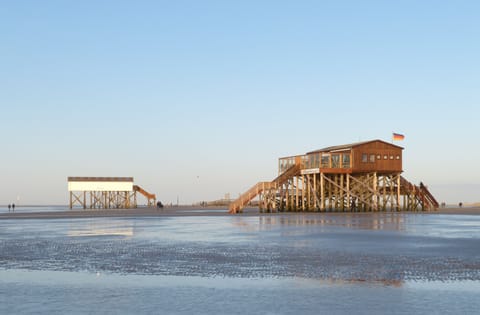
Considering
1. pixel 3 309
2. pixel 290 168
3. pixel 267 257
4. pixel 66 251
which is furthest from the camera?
pixel 290 168

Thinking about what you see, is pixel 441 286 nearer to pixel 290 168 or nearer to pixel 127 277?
pixel 127 277

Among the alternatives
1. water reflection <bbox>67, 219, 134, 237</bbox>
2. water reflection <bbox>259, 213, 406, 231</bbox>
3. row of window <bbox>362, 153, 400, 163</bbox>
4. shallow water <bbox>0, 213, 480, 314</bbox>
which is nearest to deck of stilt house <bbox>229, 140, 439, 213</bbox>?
row of window <bbox>362, 153, 400, 163</bbox>

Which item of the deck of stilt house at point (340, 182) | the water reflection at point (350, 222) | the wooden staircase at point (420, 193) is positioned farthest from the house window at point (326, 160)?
the water reflection at point (350, 222)

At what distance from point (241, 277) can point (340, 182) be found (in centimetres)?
5166

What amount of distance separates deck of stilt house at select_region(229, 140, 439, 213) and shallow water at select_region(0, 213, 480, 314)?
39218 millimetres

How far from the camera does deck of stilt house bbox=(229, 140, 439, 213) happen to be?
2426 inches

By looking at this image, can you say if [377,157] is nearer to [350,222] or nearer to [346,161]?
[346,161]

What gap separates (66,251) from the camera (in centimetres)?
1964

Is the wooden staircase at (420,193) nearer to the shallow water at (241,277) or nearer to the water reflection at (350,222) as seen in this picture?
the water reflection at (350,222)

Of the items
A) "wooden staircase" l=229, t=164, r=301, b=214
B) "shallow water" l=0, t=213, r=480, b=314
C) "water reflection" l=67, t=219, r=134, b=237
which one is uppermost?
"wooden staircase" l=229, t=164, r=301, b=214

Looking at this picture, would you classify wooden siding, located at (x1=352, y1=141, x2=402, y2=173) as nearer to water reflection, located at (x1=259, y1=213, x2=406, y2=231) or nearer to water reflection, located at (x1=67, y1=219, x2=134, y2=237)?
water reflection, located at (x1=259, y1=213, x2=406, y2=231)

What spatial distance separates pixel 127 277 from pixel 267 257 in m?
5.30

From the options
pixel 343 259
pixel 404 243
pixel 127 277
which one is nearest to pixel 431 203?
pixel 404 243

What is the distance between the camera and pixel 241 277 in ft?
44.2
